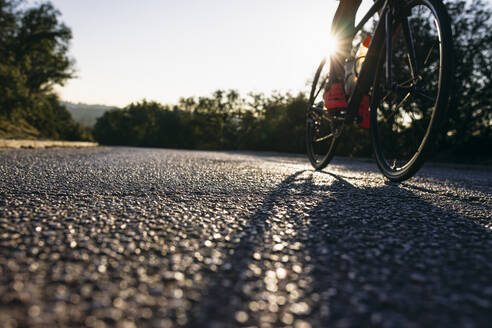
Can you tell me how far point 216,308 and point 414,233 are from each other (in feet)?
2.66

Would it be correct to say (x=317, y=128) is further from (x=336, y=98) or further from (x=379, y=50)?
(x=379, y=50)

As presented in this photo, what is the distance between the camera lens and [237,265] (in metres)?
0.76

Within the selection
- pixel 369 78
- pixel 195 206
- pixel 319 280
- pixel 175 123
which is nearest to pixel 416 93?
pixel 369 78

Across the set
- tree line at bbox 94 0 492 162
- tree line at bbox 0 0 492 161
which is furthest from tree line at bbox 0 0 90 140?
tree line at bbox 94 0 492 162

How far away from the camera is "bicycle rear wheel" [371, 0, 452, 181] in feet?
5.84

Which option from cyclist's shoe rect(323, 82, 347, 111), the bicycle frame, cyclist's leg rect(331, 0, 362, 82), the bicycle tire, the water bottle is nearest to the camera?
the bicycle frame

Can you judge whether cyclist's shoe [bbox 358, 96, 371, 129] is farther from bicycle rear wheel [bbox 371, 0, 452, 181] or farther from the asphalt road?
the asphalt road

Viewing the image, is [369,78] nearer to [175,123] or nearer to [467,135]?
[467,135]

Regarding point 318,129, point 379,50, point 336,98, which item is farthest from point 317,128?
point 379,50

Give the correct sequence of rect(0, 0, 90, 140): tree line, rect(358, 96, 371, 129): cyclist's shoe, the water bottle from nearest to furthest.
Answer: the water bottle < rect(358, 96, 371, 129): cyclist's shoe < rect(0, 0, 90, 140): tree line

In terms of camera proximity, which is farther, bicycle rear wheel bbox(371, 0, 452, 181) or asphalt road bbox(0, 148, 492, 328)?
bicycle rear wheel bbox(371, 0, 452, 181)

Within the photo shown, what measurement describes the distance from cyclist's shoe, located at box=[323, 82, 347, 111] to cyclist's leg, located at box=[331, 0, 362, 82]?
0.65ft

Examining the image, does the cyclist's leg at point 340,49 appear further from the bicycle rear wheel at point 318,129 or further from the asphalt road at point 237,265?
the asphalt road at point 237,265

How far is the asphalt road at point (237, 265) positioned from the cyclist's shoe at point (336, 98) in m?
1.71
